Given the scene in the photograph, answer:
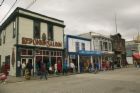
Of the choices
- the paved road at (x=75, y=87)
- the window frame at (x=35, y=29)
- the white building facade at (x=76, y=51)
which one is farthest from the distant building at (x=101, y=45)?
the paved road at (x=75, y=87)

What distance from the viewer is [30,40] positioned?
86.0ft

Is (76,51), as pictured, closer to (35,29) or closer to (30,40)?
(35,29)

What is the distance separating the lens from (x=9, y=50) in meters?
27.8

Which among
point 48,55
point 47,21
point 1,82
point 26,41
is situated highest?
point 47,21

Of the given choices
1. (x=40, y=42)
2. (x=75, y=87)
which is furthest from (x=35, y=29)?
(x=75, y=87)

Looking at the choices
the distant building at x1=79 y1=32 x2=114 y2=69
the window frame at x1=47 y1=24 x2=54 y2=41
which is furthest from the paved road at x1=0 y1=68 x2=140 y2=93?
the distant building at x1=79 y1=32 x2=114 y2=69

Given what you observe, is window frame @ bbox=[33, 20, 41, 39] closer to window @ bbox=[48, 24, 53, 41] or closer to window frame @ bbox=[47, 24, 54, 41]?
window frame @ bbox=[47, 24, 54, 41]

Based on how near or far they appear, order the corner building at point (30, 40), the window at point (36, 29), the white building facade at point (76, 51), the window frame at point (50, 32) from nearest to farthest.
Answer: the corner building at point (30, 40)
the window at point (36, 29)
the window frame at point (50, 32)
the white building facade at point (76, 51)

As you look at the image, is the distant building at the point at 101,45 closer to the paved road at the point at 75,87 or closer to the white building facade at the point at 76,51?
the white building facade at the point at 76,51

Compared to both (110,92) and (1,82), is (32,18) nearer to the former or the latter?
(1,82)

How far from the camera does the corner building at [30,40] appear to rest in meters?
25.2

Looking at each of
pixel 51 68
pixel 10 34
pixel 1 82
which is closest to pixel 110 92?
pixel 1 82

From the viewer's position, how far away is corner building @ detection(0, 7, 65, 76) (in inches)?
992

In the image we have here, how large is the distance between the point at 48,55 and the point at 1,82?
10422 mm
